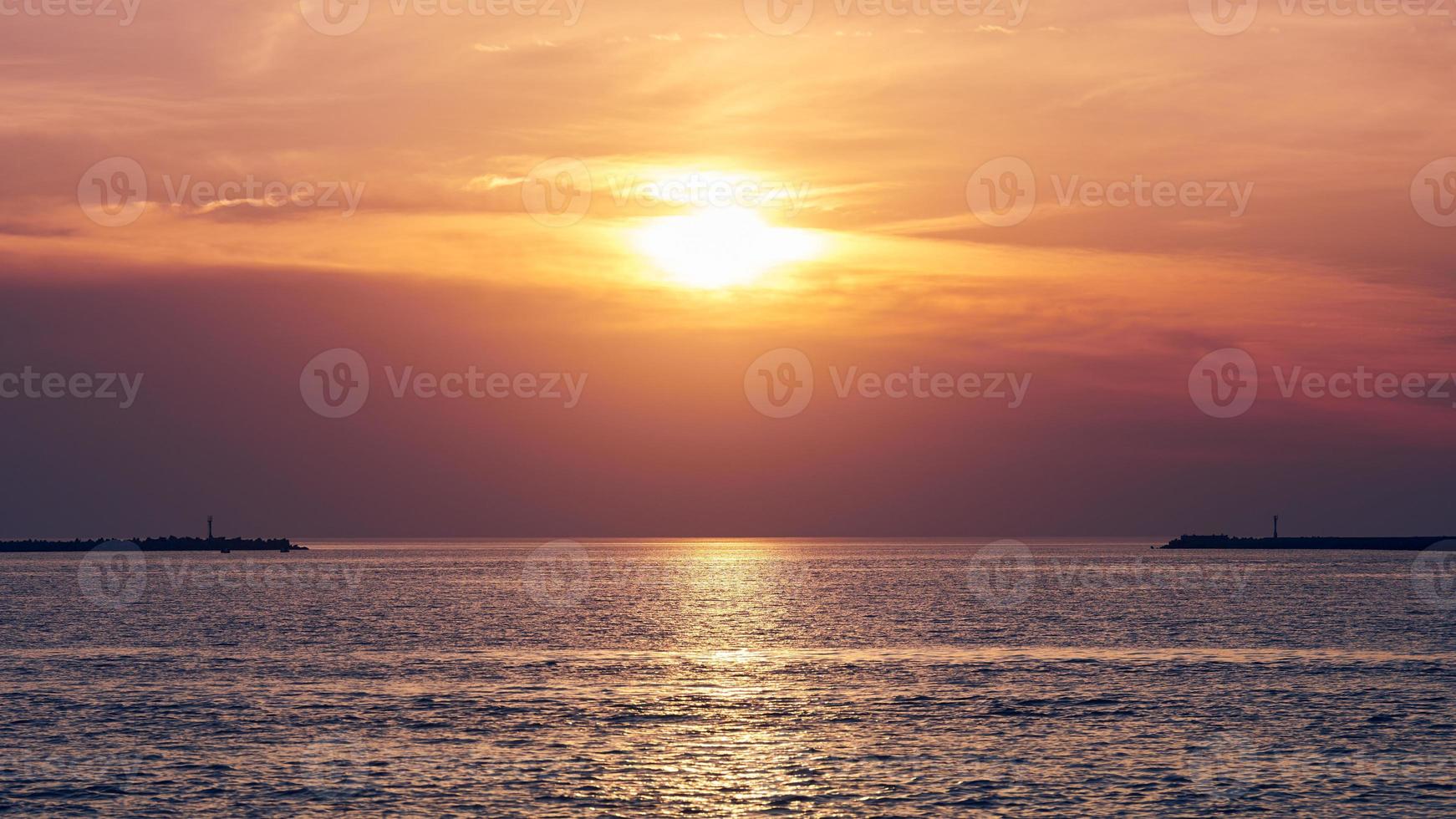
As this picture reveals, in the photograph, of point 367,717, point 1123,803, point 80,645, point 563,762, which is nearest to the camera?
point 1123,803

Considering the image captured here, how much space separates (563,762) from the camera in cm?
4472

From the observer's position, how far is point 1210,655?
81.3 meters

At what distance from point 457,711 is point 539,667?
17664mm

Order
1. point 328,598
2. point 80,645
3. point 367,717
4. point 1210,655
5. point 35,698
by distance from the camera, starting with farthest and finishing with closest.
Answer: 1. point 328,598
2. point 80,645
3. point 1210,655
4. point 35,698
5. point 367,717

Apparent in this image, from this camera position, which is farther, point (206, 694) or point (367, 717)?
point (206, 694)

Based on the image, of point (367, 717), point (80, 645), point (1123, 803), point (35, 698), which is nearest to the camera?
point (1123, 803)

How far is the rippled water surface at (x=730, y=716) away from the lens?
40.2 metres

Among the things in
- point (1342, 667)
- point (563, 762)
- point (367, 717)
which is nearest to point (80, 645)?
point (367, 717)

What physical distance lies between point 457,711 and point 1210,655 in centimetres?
4820

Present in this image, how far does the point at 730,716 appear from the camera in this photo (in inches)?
2167

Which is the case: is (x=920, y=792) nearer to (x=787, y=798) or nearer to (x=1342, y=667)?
(x=787, y=798)

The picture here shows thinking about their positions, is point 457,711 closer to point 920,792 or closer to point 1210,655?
point 920,792

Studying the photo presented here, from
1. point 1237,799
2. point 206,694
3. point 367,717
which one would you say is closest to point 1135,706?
point 1237,799

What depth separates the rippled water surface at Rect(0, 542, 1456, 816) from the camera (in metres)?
40.2
